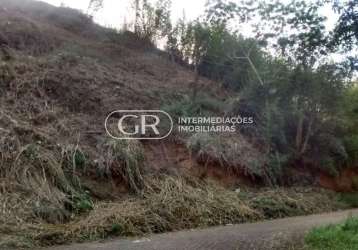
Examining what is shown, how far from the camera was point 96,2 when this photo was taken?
47.5ft

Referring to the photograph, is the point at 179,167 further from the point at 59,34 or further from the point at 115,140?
the point at 59,34

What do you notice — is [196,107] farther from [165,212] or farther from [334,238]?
[334,238]

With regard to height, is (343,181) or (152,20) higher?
(152,20)

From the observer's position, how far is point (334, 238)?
5.48m

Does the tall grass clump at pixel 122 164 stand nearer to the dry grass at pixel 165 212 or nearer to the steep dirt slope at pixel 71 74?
the dry grass at pixel 165 212

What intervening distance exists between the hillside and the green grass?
2.45 m

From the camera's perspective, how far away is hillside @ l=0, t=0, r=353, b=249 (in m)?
6.72

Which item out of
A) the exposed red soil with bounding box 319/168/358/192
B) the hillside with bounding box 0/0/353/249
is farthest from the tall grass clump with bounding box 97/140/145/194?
the exposed red soil with bounding box 319/168/358/192

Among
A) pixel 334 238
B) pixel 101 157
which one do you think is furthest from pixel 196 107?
pixel 334 238

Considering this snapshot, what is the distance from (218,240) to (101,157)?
3.11 m

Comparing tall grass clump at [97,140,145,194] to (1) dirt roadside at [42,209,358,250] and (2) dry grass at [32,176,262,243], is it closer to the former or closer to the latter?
(2) dry grass at [32,176,262,243]

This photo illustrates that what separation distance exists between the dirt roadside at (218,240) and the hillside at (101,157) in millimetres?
472

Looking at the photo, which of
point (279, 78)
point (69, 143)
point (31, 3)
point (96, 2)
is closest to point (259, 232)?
point (69, 143)

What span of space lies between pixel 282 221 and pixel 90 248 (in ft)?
13.7
